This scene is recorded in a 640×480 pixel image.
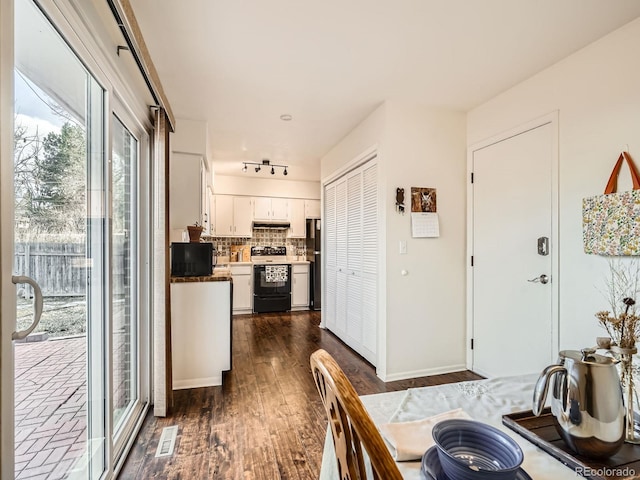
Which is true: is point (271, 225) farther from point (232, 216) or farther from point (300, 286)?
point (300, 286)

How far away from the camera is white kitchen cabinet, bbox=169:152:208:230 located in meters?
3.21

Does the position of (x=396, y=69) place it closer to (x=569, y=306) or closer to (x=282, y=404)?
(x=569, y=306)

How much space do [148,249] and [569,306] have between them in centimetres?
301

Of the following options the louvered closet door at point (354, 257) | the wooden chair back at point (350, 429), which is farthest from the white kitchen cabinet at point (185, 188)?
the wooden chair back at point (350, 429)

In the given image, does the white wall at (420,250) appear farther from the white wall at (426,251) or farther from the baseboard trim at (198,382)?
the baseboard trim at (198,382)

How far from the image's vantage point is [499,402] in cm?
99

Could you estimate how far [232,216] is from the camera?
18.7 ft

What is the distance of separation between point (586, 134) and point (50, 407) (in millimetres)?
3151

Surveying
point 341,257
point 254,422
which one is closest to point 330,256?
point 341,257

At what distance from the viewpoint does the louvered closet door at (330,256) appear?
4.36 m

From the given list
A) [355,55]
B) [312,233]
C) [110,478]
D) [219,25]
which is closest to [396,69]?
[355,55]

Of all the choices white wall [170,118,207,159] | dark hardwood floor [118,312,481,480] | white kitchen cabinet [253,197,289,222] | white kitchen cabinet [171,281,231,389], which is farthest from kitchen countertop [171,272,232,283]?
white kitchen cabinet [253,197,289,222]

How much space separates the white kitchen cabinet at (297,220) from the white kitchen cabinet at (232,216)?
2.48ft

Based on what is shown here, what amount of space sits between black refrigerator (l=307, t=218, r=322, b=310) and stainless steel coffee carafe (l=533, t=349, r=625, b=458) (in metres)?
4.96
